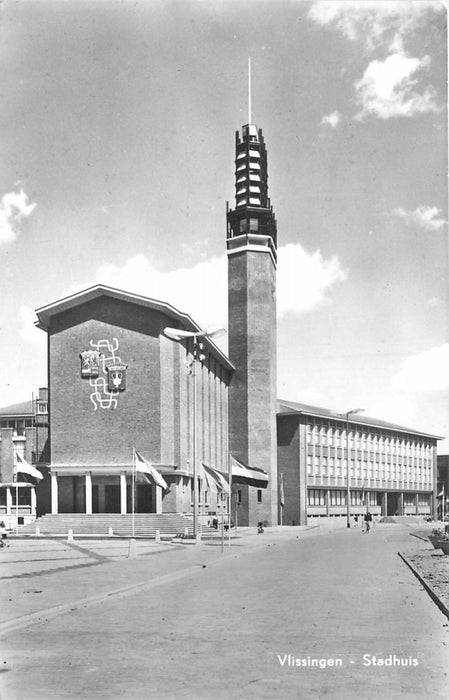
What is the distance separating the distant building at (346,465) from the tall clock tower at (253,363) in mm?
3314

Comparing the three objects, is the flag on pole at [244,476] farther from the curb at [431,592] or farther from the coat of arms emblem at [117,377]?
the curb at [431,592]

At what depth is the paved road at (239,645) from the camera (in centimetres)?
858

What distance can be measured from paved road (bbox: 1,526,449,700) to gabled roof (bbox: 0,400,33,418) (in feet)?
212

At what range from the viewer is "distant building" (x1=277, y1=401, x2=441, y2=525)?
84.2 m

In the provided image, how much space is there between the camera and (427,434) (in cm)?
11488

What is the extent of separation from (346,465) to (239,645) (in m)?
85.0

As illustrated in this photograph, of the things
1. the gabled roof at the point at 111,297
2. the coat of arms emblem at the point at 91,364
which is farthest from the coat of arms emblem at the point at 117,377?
the gabled roof at the point at 111,297

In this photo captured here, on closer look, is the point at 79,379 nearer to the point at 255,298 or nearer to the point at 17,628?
the point at 255,298

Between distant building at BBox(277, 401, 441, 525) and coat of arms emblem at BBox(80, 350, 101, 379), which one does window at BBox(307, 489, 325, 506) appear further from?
coat of arms emblem at BBox(80, 350, 101, 379)

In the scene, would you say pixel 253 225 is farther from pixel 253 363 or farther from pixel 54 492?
pixel 54 492

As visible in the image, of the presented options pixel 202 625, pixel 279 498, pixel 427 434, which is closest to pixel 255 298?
pixel 279 498

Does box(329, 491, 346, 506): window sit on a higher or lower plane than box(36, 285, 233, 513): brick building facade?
lower

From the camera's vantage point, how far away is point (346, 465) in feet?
310

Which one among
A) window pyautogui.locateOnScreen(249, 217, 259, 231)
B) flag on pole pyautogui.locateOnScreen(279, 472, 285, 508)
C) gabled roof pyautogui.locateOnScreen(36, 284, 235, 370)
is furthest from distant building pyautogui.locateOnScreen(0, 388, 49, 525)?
window pyautogui.locateOnScreen(249, 217, 259, 231)
